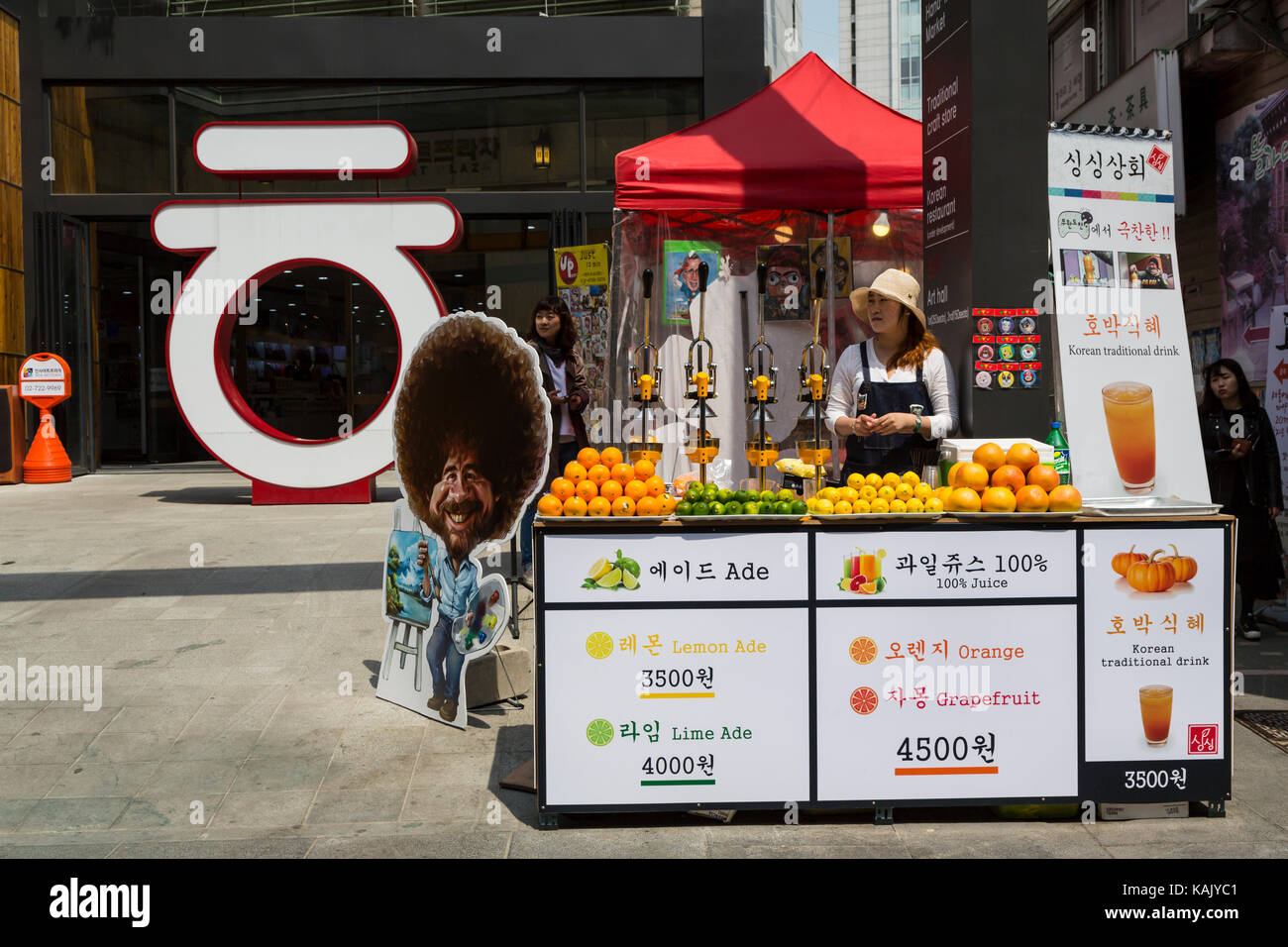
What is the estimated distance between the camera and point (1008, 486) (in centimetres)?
448

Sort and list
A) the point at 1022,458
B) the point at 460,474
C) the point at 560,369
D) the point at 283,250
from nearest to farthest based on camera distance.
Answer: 1. the point at 1022,458
2. the point at 460,474
3. the point at 560,369
4. the point at 283,250

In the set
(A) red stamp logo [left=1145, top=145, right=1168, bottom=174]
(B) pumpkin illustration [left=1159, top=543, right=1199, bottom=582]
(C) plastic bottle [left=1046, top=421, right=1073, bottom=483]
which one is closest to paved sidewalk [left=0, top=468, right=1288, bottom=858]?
(B) pumpkin illustration [left=1159, top=543, right=1199, bottom=582]

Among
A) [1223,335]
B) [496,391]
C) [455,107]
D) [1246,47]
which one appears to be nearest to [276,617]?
[496,391]

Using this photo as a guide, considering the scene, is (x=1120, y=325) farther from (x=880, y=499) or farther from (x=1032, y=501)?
(x=880, y=499)

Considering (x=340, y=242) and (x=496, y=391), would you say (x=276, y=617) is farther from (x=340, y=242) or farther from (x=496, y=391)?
(x=340, y=242)

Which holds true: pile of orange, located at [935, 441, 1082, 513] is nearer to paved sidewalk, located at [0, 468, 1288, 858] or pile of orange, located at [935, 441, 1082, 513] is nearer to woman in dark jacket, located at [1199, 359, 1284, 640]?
paved sidewalk, located at [0, 468, 1288, 858]

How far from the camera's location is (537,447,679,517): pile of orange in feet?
14.3

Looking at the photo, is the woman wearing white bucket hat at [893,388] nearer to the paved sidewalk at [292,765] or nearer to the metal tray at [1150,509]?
the metal tray at [1150,509]

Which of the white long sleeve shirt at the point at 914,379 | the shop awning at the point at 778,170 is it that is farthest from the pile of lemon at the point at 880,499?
the shop awning at the point at 778,170

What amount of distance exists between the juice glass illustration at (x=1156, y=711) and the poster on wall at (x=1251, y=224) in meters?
5.08

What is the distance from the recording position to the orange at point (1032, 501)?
4.33m

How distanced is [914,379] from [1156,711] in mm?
1964

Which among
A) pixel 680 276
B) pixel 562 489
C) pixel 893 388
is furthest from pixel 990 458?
pixel 680 276

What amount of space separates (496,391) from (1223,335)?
6260mm
